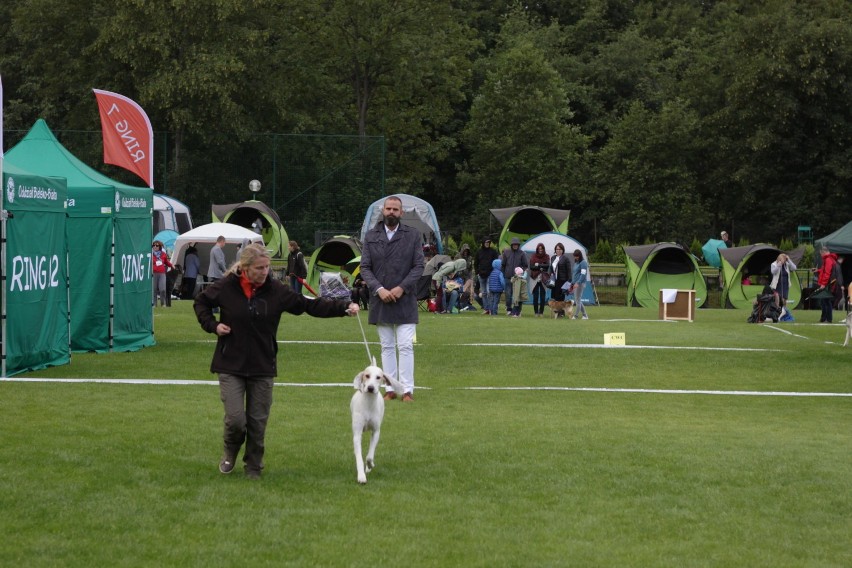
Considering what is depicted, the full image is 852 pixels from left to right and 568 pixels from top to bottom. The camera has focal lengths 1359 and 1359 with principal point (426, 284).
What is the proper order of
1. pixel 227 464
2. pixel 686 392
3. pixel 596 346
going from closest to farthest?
pixel 227 464 → pixel 686 392 → pixel 596 346

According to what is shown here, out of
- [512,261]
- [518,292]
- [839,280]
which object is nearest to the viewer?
[518,292]

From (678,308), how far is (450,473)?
23244 mm

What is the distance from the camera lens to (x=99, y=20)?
5797 cm

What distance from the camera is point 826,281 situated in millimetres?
31609

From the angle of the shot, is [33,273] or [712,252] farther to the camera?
[712,252]

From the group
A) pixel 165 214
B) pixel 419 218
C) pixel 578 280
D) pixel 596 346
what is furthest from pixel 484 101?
pixel 596 346

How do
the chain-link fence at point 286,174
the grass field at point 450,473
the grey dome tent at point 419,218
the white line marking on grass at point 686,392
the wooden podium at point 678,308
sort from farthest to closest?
the chain-link fence at point 286,174 < the grey dome tent at point 419,218 < the wooden podium at point 678,308 < the white line marking on grass at point 686,392 < the grass field at point 450,473

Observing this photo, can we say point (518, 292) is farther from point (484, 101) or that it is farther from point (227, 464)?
point (484, 101)

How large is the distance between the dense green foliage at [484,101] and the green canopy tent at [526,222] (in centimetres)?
638

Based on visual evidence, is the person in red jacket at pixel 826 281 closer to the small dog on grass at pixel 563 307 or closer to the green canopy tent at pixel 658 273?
the small dog on grass at pixel 563 307

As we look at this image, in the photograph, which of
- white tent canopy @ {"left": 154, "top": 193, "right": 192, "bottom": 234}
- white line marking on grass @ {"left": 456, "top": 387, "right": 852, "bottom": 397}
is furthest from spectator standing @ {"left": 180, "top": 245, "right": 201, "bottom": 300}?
white line marking on grass @ {"left": 456, "top": 387, "right": 852, "bottom": 397}

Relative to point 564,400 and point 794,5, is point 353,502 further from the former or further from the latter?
point 794,5

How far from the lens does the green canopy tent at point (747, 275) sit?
40.6 metres

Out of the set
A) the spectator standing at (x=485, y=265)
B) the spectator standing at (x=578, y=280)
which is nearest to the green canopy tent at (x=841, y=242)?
the spectator standing at (x=578, y=280)
